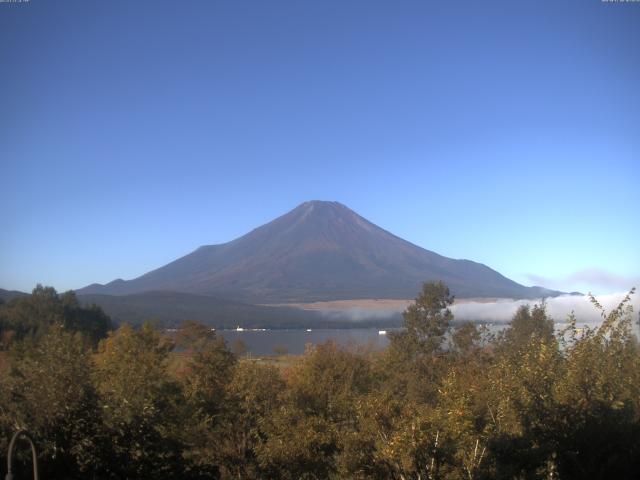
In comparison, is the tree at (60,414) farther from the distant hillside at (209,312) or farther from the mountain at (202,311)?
the mountain at (202,311)

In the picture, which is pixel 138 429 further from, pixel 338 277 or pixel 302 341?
pixel 338 277

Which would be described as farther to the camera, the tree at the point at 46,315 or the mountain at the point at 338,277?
the mountain at the point at 338,277

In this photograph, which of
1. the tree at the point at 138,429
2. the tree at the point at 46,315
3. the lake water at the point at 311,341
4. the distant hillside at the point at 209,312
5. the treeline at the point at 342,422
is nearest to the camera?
the treeline at the point at 342,422

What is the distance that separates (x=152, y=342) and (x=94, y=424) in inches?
666

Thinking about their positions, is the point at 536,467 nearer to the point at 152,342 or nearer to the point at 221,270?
the point at 152,342

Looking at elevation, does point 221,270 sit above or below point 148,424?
above

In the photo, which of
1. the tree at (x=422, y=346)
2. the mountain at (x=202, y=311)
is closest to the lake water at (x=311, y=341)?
the tree at (x=422, y=346)

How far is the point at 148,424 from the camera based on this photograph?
11.6 meters

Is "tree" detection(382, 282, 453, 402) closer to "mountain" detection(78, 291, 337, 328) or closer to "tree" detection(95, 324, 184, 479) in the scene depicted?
"tree" detection(95, 324, 184, 479)

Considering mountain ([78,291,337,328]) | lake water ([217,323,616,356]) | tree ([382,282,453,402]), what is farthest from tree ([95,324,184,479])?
mountain ([78,291,337,328])

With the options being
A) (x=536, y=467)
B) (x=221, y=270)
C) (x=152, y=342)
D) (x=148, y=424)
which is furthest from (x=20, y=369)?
(x=221, y=270)

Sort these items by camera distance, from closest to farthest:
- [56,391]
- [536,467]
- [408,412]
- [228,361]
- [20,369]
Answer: [536,467] < [408,412] < [56,391] < [20,369] < [228,361]

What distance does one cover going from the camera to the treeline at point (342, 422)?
8852 millimetres

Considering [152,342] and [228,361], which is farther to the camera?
[152,342]
